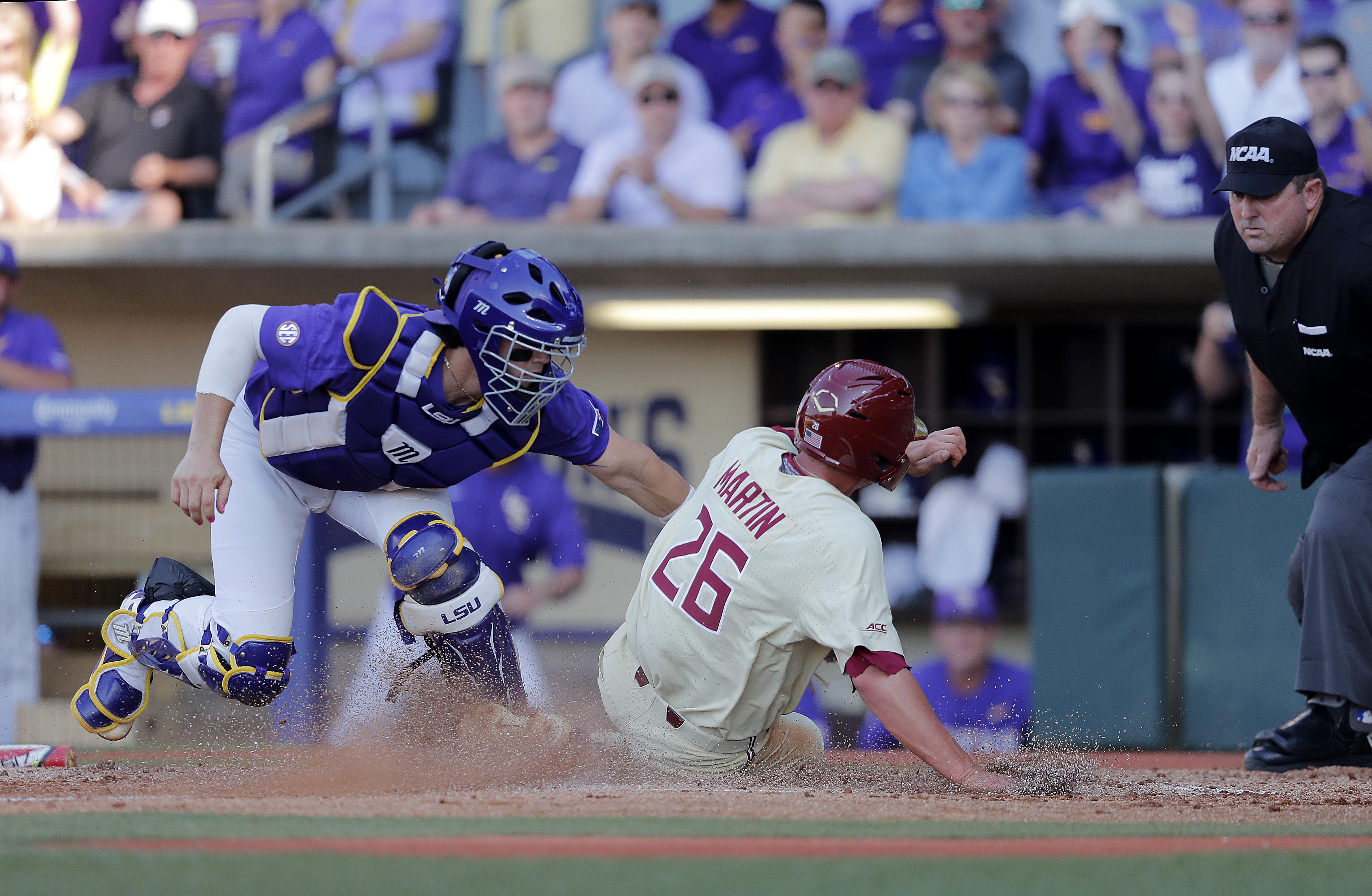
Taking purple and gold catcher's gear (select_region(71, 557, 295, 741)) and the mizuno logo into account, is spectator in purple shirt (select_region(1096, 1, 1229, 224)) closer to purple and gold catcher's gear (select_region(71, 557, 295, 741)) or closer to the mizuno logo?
the mizuno logo

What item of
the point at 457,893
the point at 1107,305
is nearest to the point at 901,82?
the point at 1107,305

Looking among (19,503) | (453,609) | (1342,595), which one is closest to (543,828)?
(453,609)

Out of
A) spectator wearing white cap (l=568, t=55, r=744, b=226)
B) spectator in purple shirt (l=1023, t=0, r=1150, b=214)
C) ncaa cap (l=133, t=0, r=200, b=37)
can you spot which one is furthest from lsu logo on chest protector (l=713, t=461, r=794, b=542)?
ncaa cap (l=133, t=0, r=200, b=37)

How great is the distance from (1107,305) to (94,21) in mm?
7089

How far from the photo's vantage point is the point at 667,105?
8656 mm

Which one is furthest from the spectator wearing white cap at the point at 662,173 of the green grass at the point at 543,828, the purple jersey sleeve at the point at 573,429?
the green grass at the point at 543,828

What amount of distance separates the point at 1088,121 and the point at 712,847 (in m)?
Answer: 6.79

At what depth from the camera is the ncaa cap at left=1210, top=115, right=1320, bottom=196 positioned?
389 cm

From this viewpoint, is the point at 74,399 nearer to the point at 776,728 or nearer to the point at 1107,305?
the point at 776,728

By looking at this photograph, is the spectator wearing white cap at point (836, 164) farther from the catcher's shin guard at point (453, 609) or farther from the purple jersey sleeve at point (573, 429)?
the catcher's shin guard at point (453, 609)

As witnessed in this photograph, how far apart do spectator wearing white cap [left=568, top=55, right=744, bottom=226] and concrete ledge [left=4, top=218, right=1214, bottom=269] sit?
0.29 metres

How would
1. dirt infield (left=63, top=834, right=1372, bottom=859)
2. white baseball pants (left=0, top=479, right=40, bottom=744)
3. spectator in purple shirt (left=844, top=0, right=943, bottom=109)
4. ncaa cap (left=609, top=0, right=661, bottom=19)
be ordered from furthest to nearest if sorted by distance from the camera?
1. ncaa cap (left=609, top=0, right=661, bottom=19)
2. spectator in purple shirt (left=844, top=0, right=943, bottom=109)
3. white baseball pants (left=0, top=479, right=40, bottom=744)
4. dirt infield (left=63, top=834, right=1372, bottom=859)

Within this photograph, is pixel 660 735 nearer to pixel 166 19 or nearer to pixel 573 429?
pixel 573 429

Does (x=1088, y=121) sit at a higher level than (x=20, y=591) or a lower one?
higher
